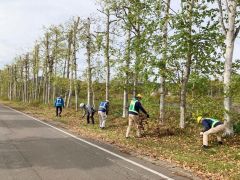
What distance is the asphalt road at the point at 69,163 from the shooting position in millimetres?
9711

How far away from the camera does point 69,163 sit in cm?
1124

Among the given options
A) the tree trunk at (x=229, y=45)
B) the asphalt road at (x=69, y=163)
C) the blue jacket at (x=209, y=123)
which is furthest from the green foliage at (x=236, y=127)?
the asphalt road at (x=69, y=163)

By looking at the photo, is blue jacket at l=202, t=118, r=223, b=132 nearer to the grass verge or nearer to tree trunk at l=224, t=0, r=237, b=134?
the grass verge

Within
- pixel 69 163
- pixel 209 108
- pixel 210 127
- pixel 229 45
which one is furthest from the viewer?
pixel 209 108

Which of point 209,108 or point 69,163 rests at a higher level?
point 209,108

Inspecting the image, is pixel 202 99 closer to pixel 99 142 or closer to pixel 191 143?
pixel 191 143

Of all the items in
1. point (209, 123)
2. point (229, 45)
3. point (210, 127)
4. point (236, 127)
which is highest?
point (229, 45)

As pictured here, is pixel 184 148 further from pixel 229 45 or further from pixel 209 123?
pixel 229 45

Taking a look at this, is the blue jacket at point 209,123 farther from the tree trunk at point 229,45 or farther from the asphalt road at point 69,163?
the asphalt road at point 69,163

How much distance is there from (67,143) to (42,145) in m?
1.23

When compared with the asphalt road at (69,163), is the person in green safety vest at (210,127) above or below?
above

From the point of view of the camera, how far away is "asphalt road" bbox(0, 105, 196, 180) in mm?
9711

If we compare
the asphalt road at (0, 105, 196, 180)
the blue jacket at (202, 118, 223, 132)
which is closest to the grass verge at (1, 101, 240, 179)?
the blue jacket at (202, 118, 223, 132)

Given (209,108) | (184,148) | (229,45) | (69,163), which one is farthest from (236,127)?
(69,163)
